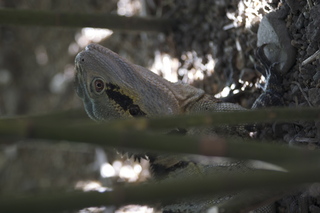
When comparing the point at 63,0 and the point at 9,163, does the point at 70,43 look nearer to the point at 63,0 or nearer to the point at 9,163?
the point at 63,0

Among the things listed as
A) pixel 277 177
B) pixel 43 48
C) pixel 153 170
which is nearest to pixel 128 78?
pixel 153 170

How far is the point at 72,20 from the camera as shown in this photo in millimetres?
2562

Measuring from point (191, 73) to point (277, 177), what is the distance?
1.89 meters

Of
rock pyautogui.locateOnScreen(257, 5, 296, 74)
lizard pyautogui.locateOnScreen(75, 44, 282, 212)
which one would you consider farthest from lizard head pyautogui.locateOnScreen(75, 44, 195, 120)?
rock pyautogui.locateOnScreen(257, 5, 296, 74)

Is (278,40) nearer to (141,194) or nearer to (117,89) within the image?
(117,89)

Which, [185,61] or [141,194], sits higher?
[185,61]

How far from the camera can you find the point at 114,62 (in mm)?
2225

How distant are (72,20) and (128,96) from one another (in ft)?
2.10

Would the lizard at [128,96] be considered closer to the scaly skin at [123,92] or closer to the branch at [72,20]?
the scaly skin at [123,92]

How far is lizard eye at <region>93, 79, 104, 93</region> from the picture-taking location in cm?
220

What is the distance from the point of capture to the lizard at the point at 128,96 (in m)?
2.18

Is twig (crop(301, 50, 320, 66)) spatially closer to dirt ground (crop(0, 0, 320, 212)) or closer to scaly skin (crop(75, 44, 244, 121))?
dirt ground (crop(0, 0, 320, 212))

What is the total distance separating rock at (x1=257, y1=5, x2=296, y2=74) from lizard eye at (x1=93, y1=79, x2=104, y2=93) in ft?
2.46

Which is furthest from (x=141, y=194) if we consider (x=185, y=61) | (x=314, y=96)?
(x=185, y=61)
